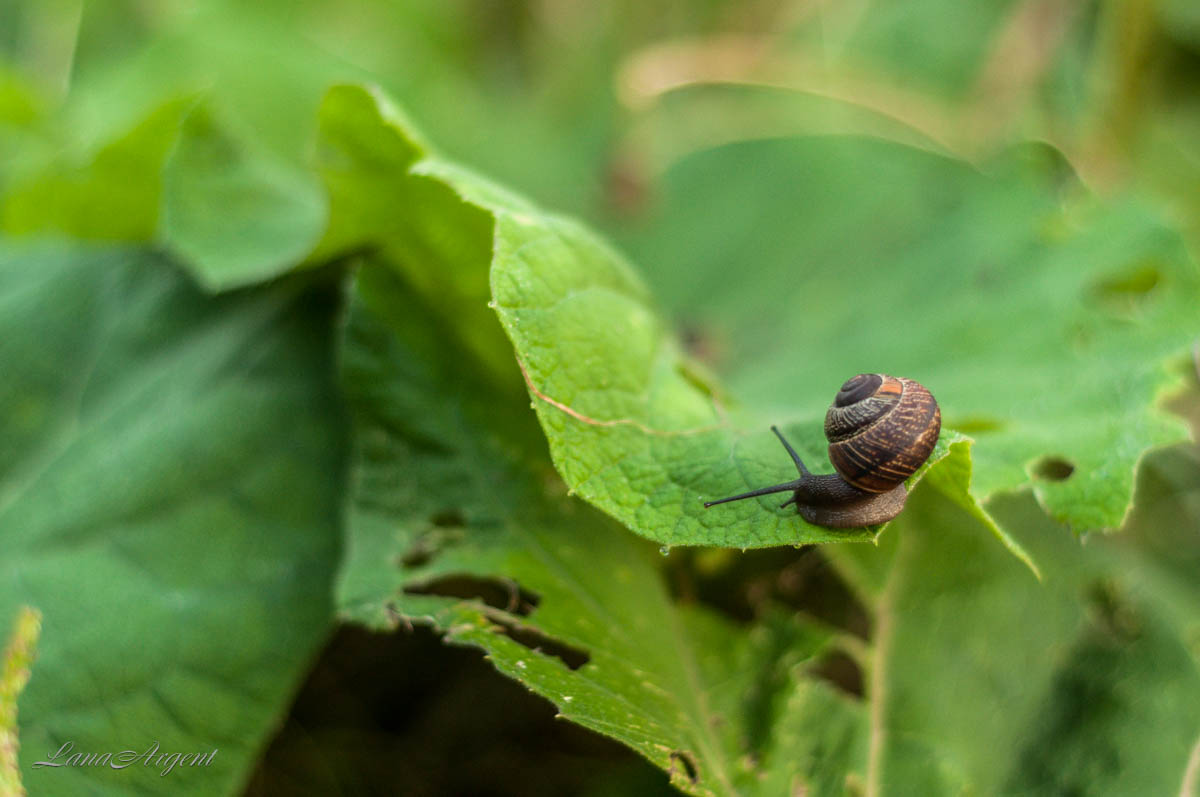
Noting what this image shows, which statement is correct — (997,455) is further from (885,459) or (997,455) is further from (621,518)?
(621,518)

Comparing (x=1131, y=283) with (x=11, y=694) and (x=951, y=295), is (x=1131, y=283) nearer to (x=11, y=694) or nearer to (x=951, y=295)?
(x=951, y=295)

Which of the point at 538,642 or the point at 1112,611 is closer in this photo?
the point at 538,642

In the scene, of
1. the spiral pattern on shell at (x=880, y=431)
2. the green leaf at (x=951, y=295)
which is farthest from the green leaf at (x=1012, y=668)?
the spiral pattern on shell at (x=880, y=431)

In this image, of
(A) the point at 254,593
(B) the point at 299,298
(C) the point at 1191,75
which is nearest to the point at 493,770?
(A) the point at 254,593

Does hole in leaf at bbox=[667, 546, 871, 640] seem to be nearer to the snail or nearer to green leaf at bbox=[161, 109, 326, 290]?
the snail

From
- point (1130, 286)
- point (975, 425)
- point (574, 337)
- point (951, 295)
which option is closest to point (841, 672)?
point (975, 425)

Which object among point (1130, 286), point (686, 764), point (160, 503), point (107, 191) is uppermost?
point (107, 191)

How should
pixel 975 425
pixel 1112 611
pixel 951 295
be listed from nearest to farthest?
pixel 975 425 → pixel 1112 611 → pixel 951 295
